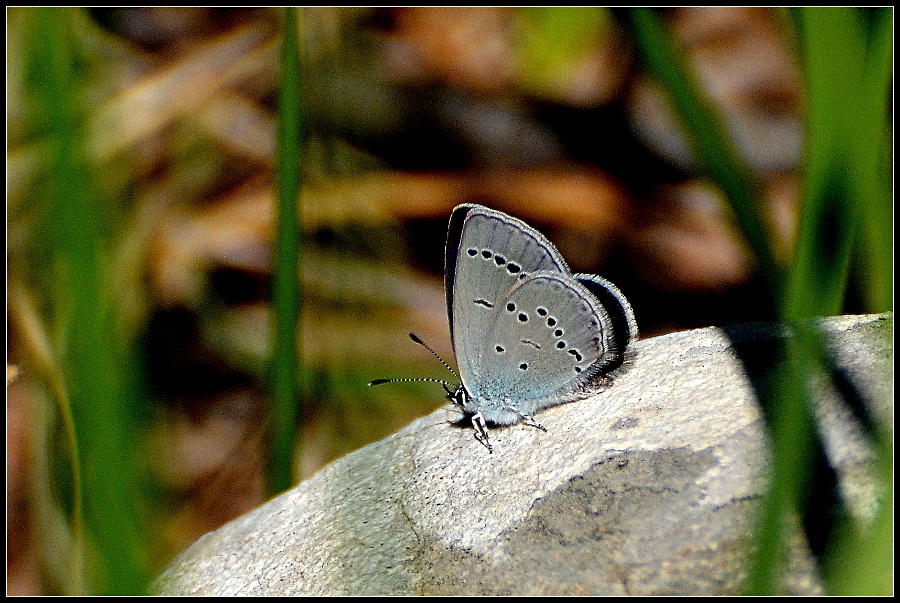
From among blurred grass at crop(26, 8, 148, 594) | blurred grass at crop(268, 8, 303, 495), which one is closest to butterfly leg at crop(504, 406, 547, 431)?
blurred grass at crop(268, 8, 303, 495)

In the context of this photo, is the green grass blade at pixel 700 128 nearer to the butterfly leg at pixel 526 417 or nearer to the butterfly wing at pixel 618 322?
the butterfly wing at pixel 618 322

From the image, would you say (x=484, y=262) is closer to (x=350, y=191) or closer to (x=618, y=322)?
(x=618, y=322)

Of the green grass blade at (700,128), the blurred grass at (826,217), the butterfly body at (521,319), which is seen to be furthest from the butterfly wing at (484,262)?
the blurred grass at (826,217)

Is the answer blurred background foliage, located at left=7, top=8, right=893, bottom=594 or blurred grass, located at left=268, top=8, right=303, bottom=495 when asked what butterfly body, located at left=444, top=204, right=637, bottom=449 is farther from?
blurred background foliage, located at left=7, top=8, right=893, bottom=594

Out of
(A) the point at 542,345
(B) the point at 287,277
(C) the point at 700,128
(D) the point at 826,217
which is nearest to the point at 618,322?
(A) the point at 542,345

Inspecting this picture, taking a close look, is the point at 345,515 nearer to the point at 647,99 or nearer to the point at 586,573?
the point at 586,573
